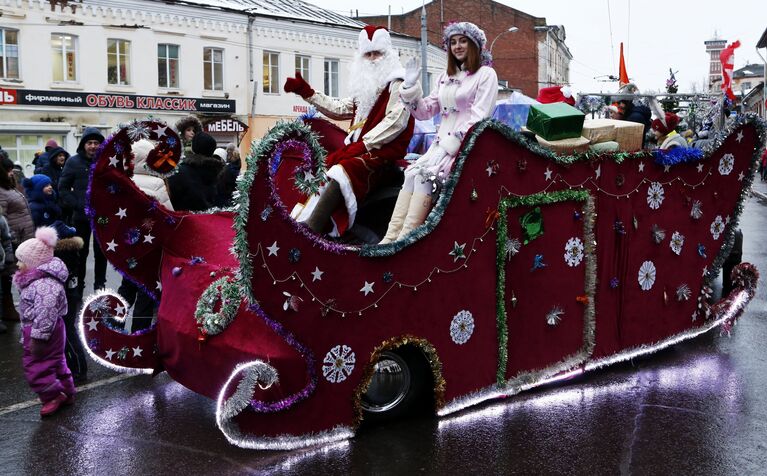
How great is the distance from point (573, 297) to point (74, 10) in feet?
77.3

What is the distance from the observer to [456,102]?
5.77 meters

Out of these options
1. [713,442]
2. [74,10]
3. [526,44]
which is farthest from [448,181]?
[526,44]

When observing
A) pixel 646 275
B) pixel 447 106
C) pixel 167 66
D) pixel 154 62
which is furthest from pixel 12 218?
pixel 167 66

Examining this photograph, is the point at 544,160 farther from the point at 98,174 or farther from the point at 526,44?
the point at 526,44

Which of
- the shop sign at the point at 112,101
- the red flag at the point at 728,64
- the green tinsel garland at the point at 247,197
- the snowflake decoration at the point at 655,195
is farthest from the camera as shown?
the shop sign at the point at 112,101

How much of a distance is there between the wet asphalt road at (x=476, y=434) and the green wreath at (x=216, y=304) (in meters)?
0.74

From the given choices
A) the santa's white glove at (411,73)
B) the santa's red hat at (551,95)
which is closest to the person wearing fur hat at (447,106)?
the santa's white glove at (411,73)

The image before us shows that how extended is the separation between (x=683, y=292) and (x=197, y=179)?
444cm

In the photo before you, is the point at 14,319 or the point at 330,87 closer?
the point at 14,319

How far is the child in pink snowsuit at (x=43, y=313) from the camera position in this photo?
5.64 meters

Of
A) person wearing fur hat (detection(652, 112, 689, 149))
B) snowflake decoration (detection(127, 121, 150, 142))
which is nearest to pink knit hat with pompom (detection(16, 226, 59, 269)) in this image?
snowflake decoration (detection(127, 121, 150, 142))

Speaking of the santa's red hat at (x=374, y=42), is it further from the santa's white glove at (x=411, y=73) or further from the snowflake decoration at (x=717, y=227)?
the snowflake decoration at (x=717, y=227)

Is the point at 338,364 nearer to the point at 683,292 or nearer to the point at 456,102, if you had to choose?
the point at 456,102

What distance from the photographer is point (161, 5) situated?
27.8 metres
